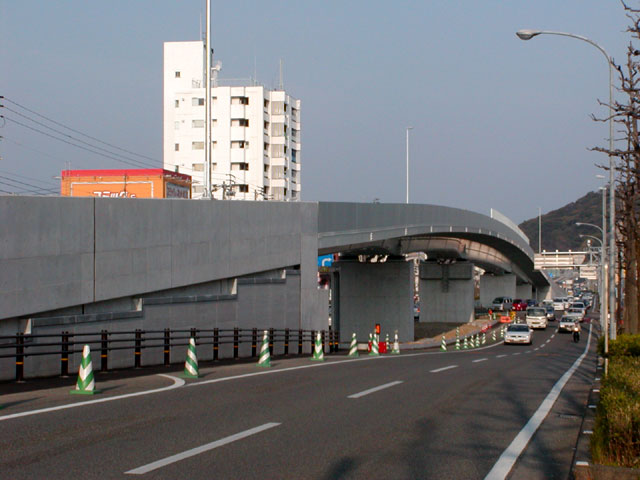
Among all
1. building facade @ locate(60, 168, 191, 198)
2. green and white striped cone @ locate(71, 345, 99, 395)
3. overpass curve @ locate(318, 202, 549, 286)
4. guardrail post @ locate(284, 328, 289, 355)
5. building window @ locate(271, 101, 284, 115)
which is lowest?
guardrail post @ locate(284, 328, 289, 355)

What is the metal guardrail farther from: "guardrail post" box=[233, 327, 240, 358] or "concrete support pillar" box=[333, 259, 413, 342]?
"concrete support pillar" box=[333, 259, 413, 342]

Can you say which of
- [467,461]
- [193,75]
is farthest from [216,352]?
[193,75]

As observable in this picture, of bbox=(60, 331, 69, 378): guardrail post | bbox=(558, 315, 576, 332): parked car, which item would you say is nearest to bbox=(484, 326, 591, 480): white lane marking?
bbox=(60, 331, 69, 378): guardrail post

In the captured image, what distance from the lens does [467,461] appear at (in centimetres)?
827

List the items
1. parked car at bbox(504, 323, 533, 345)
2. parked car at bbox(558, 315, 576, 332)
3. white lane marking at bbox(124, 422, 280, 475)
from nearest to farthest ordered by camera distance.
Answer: white lane marking at bbox(124, 422, 280, 475) < parked car at bbox(504, 323, 533, 345) < parked car at bbox(558, 315, 576, 332)

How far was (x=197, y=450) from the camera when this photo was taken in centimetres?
844

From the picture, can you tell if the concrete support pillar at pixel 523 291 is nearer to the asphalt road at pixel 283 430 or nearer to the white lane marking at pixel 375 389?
the asphalt road at pixel 283 430

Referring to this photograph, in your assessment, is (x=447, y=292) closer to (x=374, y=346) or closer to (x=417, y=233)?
(x=417, y=233)

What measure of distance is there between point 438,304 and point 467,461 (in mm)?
71657

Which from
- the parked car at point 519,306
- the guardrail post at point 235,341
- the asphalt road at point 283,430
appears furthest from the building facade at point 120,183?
the parked car at point 519,306

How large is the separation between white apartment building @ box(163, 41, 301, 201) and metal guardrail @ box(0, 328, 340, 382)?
48473mm

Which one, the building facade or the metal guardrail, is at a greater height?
the building facade

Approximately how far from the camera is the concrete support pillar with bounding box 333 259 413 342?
184 ft

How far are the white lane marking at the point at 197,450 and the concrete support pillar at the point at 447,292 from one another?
6745 centimetres
